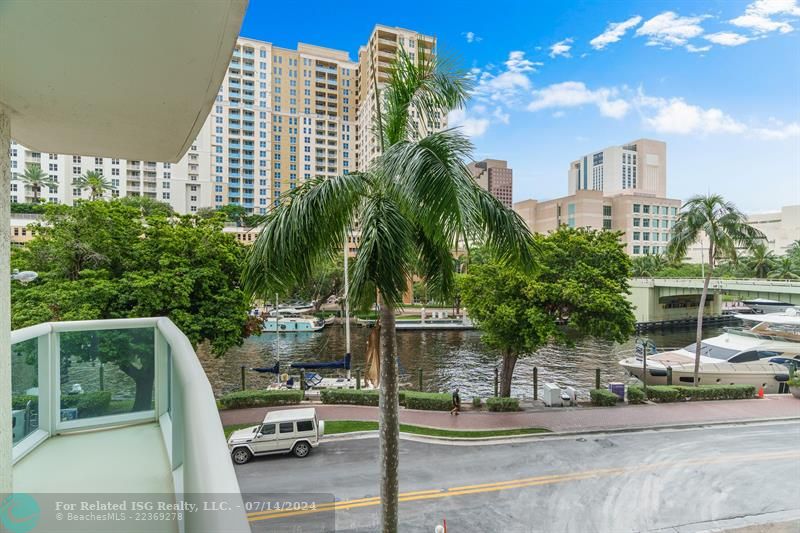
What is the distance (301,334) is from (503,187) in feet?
447

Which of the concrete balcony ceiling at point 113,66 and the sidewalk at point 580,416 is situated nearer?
the concrete balcony ceiling at point 113,66

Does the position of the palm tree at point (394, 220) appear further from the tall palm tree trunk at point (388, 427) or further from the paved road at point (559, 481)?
the paved road at point (559, 481)

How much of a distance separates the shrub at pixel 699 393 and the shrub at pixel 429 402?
28.0 feet

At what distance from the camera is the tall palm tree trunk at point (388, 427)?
5.79 m

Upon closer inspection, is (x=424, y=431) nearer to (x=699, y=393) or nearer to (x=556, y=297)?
(x=556, y=297)

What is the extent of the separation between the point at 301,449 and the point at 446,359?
17.4 metres

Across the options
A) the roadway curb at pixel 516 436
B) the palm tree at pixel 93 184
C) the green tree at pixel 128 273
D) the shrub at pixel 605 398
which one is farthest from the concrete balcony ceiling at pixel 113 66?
the palm tree at pixel 93 184

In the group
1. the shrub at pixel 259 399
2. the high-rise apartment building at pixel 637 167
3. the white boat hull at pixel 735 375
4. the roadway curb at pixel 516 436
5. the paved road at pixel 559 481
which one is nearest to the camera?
the paved road at pixel 559 481

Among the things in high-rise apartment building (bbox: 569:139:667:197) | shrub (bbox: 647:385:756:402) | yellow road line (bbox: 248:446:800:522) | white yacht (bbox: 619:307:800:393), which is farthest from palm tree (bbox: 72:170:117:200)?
high-rise apartment building (bbox: 569:139:667:197)

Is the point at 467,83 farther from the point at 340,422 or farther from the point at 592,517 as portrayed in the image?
the point at 340,422

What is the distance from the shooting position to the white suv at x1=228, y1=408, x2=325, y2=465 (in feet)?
36.0

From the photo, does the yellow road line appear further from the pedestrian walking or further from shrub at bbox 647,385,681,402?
shrub at bbox 647,385,681,402

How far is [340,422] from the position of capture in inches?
542

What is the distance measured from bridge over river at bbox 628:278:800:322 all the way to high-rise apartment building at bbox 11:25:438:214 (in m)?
43.3
